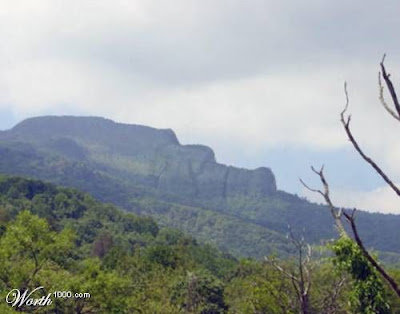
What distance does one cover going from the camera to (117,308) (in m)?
35.5

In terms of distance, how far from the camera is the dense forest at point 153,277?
28781 mm

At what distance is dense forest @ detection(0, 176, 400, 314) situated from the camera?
94.4 feet

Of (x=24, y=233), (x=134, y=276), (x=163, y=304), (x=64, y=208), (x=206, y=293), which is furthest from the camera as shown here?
(x=64, y=208)

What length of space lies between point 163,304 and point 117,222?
10368 cm

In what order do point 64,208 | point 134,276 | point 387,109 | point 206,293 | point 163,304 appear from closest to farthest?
point 387,109 < point 163,304 < point 206,293 < point 134,276 < point 64,208

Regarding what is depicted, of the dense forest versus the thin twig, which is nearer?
the thin twig

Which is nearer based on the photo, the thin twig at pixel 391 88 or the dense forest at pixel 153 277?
the thin twig at pixel 391 88

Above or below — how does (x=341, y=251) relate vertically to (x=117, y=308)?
above

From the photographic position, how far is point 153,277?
63.1 m

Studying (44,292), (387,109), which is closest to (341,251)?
(44,292)

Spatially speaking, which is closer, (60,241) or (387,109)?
(387,109)

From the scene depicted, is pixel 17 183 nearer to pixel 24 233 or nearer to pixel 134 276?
pixel 134 276

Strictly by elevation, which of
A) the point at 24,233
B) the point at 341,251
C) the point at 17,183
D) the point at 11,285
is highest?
the point at 17,183

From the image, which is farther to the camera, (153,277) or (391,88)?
(153,277)
